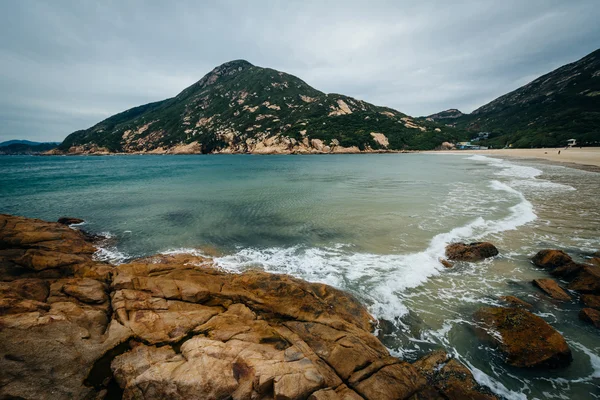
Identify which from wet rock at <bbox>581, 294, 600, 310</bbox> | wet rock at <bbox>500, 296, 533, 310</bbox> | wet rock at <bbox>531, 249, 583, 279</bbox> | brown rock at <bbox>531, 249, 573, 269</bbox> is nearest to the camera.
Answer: wet rock at <bbox>581, 294, 600, 310</bbox>

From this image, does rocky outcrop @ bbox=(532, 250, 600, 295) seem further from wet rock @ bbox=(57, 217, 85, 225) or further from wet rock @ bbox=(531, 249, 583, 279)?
wet rock @ bbox=(57, 217, 85, 225)

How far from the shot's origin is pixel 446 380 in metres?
5.39

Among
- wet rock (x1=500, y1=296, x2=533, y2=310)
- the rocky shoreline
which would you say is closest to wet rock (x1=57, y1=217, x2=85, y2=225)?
the rocky shoreline

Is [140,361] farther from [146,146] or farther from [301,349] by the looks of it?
[146,146]

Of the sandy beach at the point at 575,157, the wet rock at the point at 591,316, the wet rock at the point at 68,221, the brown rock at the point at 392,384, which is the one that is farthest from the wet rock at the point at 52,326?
the sandy beach at the point at 575,157

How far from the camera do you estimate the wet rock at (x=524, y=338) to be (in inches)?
234

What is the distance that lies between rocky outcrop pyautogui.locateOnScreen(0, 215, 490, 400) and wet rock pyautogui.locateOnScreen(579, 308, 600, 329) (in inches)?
202

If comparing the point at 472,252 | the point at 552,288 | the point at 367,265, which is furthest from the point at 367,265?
the point at 552,288

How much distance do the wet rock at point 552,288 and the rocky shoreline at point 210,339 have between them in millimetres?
558

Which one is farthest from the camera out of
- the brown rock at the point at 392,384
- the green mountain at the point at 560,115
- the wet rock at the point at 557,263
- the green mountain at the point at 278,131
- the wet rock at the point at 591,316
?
the green mountain at the point at 278,131

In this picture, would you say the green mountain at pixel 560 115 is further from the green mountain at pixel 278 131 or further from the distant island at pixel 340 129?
the green mountain at pixel 278 131

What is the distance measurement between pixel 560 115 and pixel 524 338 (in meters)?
198

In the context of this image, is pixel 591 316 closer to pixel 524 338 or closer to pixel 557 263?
pixel 524 338

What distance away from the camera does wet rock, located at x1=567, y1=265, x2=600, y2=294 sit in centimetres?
832
